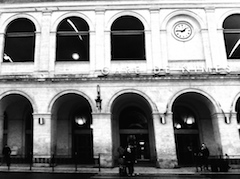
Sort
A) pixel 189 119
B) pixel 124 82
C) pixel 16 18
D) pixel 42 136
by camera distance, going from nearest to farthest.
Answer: pixel 42 136
pixel 124 82
pixel 16 18
pixel 189 119

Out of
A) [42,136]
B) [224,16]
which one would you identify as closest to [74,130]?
[42,136]

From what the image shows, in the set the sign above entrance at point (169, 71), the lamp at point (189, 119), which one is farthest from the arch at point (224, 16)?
the lamp at point (189, 119)

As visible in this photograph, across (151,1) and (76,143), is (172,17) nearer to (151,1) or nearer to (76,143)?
(151,1)

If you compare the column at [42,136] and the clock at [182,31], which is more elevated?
the clock at [182,31]

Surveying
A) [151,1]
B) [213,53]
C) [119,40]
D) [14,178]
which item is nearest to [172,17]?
[151,1]

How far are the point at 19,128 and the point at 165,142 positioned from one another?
11.9m

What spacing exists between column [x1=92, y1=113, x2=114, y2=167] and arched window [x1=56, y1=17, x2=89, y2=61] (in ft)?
22.1

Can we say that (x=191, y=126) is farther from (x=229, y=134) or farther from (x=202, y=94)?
(x=202, y=94)

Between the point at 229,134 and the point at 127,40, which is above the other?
the point at 127,40

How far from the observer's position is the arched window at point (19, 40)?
18.4 meters

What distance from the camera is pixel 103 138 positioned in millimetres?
15852

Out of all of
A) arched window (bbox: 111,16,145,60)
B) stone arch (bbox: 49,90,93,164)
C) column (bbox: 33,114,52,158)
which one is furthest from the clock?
column (bbox: 33,114,52,158)

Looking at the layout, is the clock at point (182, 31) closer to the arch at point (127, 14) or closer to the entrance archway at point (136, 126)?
the arch at point (127, 14)

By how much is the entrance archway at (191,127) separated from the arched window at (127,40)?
A: 5.52 m
